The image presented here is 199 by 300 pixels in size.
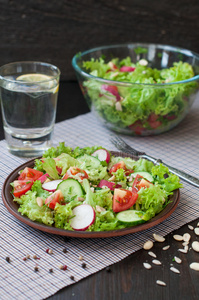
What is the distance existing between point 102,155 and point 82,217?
52 centimetres

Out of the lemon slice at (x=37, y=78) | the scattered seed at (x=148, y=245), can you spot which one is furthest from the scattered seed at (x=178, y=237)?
the lemon slice at (x=37, y=78)

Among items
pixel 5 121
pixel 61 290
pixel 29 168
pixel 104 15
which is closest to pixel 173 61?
pixel 104 15

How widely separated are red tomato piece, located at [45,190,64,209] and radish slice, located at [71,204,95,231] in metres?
0.08

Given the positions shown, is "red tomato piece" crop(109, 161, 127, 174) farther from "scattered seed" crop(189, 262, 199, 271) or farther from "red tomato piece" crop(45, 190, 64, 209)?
"scattered seed" crop(189, 262, 199, 271)

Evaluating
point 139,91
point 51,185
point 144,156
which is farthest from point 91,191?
point 139,91

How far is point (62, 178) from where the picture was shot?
193 cm

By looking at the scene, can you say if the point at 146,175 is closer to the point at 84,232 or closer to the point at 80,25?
the point at 84,232

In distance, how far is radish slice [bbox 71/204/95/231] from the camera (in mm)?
1646

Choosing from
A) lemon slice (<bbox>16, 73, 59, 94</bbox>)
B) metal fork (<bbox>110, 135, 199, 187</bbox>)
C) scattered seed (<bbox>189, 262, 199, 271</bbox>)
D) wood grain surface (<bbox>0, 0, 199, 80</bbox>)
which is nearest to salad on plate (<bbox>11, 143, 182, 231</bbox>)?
metal fork (<bbox>110, 135, 199, 187</bbox>)

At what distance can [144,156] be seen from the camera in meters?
2.35

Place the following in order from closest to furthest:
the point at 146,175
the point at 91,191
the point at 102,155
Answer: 1. the point at 91,191
2. the point at 146,175
3. the point at 102,155

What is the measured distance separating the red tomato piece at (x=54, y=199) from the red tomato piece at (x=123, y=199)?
0.21 metres

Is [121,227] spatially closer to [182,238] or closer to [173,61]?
[182,238]

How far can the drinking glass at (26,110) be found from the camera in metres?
2.33
